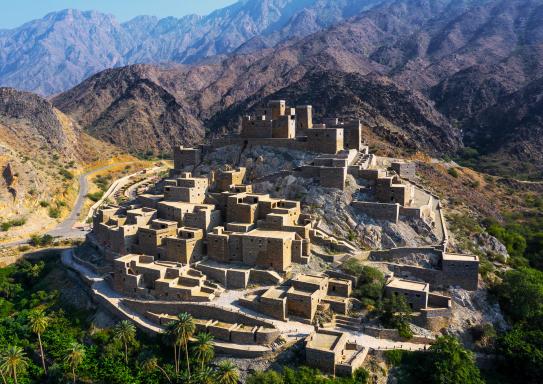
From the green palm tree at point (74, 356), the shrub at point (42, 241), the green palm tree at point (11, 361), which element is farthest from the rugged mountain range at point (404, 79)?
the green palm tree at point (11, 361)

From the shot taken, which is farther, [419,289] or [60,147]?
[60,147]

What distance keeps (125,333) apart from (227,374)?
770 cm

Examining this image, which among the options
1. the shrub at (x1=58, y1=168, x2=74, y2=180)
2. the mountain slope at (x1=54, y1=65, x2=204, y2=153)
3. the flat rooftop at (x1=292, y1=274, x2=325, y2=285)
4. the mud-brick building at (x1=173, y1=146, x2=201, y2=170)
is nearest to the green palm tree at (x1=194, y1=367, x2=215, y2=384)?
the flat rooftop at (x1=292, y1=274, x2=325, y2=285)

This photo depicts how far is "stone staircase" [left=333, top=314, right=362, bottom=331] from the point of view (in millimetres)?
29594

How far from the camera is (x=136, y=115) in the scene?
114562 millimetres

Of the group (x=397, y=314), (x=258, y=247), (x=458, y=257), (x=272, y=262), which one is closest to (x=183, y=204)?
(x=258, y=247)

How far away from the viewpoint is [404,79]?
123 m

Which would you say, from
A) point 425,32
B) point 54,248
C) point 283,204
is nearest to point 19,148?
point 54,248

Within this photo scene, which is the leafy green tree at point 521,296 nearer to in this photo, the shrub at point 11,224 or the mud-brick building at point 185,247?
the mud-brick building at point 185,247

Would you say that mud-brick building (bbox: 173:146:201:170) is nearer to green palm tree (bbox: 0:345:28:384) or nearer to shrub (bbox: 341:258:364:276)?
shrub (bbox: 341:258:364:276)

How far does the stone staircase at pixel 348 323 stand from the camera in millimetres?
29594

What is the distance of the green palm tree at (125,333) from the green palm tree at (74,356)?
2164mm

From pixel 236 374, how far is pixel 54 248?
31.0 meters

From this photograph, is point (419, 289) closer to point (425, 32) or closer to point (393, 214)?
point (393, 214)
